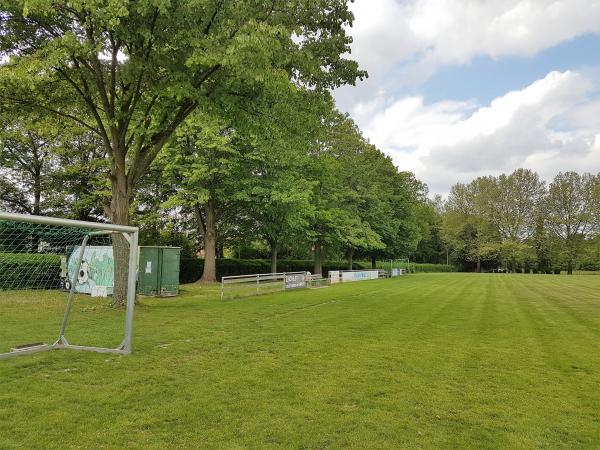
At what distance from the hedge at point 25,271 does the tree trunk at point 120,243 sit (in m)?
1.86

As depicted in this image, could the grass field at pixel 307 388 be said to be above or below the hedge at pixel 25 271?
below

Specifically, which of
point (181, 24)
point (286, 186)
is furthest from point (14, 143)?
point (181, 24)

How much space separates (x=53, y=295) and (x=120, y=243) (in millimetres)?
2370

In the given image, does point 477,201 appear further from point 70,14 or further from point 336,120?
point 70,14

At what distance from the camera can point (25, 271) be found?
13.7m

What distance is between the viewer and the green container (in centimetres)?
2014

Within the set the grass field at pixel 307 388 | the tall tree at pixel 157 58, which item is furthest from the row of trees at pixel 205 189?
the grass field at pixel 307 388

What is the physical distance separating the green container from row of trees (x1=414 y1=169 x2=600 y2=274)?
61.8 metres

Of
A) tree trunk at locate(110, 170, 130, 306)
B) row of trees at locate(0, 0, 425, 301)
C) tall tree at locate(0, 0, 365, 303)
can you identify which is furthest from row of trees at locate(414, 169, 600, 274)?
tree trunk at locate(110, 170, 130, 306)

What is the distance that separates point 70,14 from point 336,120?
28.3 m

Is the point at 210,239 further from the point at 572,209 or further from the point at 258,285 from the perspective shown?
the point at 572,209

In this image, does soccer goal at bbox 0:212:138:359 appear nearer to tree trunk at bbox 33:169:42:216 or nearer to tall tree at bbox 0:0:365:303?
tall tree at bbox 0:0:365:303

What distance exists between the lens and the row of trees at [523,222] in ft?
→ 228

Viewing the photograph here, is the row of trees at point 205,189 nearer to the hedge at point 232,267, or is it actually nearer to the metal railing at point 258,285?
the hedge at point 232,267
